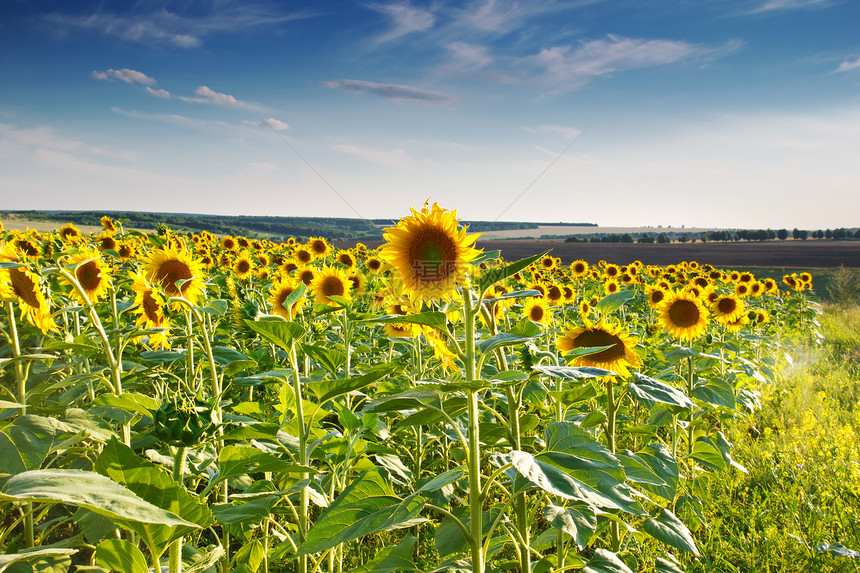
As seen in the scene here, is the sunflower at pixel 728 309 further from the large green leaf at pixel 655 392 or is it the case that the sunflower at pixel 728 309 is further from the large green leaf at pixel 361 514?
the large green leaf at pixel 361 514

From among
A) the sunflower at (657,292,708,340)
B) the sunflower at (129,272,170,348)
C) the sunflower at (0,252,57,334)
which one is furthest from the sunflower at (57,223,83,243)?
the sunflower at (657,292,708,340)

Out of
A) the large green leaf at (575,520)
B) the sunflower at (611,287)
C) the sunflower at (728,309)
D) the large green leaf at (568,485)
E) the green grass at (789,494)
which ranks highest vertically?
the large green leaf at (568,485)

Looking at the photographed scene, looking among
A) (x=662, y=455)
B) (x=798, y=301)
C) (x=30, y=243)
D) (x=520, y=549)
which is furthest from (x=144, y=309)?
(x=798, y=301)

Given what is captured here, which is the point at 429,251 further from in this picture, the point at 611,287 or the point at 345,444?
the point at 611,287

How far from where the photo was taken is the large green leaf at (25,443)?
4.47 feet

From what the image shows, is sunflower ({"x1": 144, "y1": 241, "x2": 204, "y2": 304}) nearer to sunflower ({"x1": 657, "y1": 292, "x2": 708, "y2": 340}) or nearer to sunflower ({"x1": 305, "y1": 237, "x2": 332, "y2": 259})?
sunflower ({"x1": 657, "y1": 292, "x2": 708, "y2": 340})

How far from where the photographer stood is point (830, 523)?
124 inches

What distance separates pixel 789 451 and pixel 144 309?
5221 millimetres

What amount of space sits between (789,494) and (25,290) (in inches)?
196

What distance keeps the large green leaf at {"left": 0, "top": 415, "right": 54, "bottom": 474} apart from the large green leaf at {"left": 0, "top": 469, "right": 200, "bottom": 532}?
3.10 ft

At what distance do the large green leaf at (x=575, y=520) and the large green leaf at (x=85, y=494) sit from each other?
131cm

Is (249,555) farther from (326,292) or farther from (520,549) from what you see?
(326,292)

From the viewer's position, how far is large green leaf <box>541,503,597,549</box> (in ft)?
5.17

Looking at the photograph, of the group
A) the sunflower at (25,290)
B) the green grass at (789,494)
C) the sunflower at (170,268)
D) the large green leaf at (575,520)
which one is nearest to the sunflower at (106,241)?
Answer: the sunflower at (170,268)
